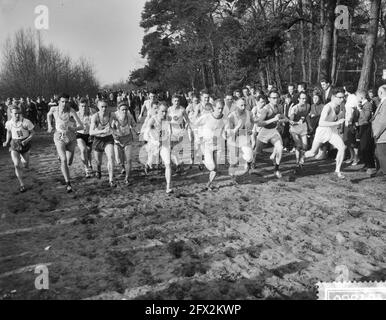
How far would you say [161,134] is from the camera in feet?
25.6

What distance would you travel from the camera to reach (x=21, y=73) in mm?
36031

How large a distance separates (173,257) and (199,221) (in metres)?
1.32

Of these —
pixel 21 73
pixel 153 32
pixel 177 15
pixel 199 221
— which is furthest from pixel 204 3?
pixel 199 221

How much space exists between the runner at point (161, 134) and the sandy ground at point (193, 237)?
0.81m

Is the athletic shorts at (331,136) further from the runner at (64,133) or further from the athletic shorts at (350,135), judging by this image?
the runner at (64,133)

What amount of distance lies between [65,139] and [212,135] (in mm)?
3053

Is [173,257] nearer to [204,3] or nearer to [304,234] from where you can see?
[304,234]

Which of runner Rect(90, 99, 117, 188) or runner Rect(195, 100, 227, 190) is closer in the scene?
runner Rect(195, 100, 227, 190)

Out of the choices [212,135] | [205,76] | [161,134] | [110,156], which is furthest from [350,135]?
[205,76]

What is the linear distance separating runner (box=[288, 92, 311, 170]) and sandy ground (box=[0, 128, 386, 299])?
845 mm

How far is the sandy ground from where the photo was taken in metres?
4.18

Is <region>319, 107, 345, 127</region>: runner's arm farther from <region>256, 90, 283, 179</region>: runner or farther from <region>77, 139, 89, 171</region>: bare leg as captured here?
<region>77, 139, 89, 171</region>: bare leg

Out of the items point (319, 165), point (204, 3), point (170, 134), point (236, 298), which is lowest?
point (236, 298)

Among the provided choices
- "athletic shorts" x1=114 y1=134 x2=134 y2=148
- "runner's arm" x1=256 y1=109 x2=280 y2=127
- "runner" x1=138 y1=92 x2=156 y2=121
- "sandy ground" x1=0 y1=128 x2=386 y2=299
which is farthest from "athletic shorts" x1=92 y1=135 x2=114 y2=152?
"runner" x1=138 y1=92 x2=156 y2=121
